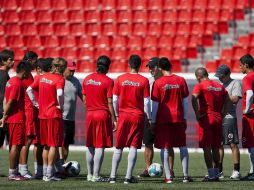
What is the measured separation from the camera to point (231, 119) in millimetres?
15906

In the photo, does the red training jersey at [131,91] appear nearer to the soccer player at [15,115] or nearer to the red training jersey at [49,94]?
the red training jersey at [49,94]

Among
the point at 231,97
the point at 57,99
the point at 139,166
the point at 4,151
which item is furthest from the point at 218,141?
the point at 4,151

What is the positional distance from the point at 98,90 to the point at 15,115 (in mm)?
1511

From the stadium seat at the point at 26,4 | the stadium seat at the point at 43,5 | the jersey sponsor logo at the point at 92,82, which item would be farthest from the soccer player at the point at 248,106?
the stadium seat at the point at 26,4

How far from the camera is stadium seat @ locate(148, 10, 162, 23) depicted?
29.7 meters

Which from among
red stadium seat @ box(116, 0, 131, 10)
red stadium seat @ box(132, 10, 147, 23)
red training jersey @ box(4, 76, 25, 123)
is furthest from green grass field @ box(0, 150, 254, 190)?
red stadium seat @ box(116, 0, 131, 10)

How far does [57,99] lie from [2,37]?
57.1 feet

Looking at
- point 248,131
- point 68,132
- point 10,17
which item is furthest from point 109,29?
point 248,131

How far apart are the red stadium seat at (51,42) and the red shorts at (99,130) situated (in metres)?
16.2

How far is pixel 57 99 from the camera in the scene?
14.6 metres

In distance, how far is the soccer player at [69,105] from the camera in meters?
16.6

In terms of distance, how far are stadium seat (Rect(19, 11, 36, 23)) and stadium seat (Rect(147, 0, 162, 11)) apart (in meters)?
4.39

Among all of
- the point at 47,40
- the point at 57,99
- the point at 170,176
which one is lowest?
the point at 170,176

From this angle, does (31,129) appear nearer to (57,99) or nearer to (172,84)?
(57,99)
